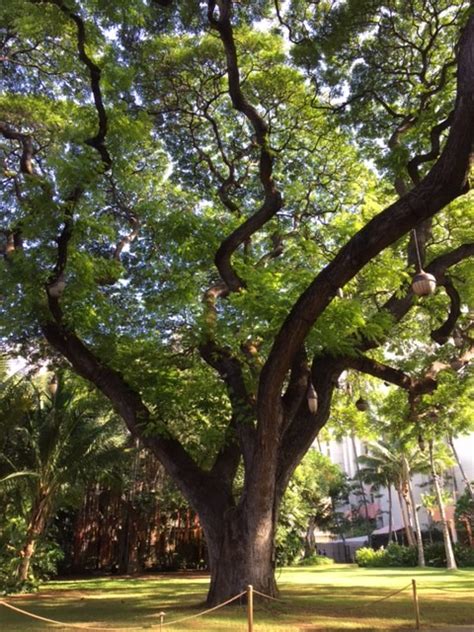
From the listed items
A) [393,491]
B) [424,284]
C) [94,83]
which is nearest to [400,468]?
[393,491]

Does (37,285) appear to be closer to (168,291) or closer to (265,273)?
(168,291)

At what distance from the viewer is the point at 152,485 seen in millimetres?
26125

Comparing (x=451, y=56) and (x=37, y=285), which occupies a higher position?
(x=451, y=56)

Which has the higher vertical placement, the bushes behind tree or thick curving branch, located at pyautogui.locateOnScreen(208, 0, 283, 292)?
thick curving branch, located at pyautogui.locateOnScreen(208, 0, 283, 292)

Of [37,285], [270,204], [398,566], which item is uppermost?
[270,204]

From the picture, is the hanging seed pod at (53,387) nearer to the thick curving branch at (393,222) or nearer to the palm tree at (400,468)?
the thick curving branch at (393,222)

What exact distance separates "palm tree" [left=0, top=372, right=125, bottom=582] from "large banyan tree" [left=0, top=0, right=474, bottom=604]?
191 inches

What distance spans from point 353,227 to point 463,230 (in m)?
3.09

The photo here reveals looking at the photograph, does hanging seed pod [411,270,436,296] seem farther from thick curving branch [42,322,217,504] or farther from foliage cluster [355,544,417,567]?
foliage cluster [355,544,417,567]

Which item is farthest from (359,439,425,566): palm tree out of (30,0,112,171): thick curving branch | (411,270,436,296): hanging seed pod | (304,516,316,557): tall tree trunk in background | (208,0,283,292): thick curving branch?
(30,0,112,171): thick curving branch

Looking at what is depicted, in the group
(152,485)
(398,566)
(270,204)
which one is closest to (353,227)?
(270,204)

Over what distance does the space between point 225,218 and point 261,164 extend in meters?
2.35

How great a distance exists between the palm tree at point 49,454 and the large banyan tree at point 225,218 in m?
4.85

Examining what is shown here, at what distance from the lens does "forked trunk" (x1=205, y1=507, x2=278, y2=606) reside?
9.66 m
